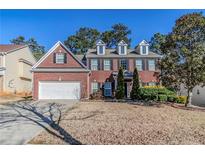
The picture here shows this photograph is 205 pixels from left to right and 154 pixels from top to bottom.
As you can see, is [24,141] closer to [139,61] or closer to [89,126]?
[89,126]

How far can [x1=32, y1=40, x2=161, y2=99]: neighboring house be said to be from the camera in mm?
22094

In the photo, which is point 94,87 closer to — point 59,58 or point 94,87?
point 94,87

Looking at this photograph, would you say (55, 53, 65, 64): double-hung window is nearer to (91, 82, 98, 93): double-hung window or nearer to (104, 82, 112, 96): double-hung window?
(91, 82, 98, 93): double-hung window

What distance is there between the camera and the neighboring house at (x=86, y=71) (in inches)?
870

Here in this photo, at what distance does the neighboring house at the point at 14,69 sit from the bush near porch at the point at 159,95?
13130 mm

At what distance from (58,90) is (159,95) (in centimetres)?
845

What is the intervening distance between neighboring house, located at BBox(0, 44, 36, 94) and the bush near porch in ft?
43.1

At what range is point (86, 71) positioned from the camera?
73.3 feet

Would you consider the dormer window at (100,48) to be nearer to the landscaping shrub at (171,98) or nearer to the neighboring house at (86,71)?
the neighboring house at (86,71)

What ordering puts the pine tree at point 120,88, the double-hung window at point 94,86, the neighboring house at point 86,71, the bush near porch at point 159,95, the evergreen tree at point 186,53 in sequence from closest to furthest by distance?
the evergreen tree at point 186,53
the bush near porch at point 159,95
the neighboring house at point 86,71
the pine tree at point 120,88
the double-hung window at point 94,86

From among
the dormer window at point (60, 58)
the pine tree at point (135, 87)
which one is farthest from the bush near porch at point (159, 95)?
the dormer window at point (60, 58)

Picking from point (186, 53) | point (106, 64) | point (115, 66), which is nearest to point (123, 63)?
point (115, 66)

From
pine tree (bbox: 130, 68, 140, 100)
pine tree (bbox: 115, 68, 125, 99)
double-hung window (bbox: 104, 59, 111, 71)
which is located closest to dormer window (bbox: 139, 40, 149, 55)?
pine tree (bbox: 130, 68, 140, 100)
